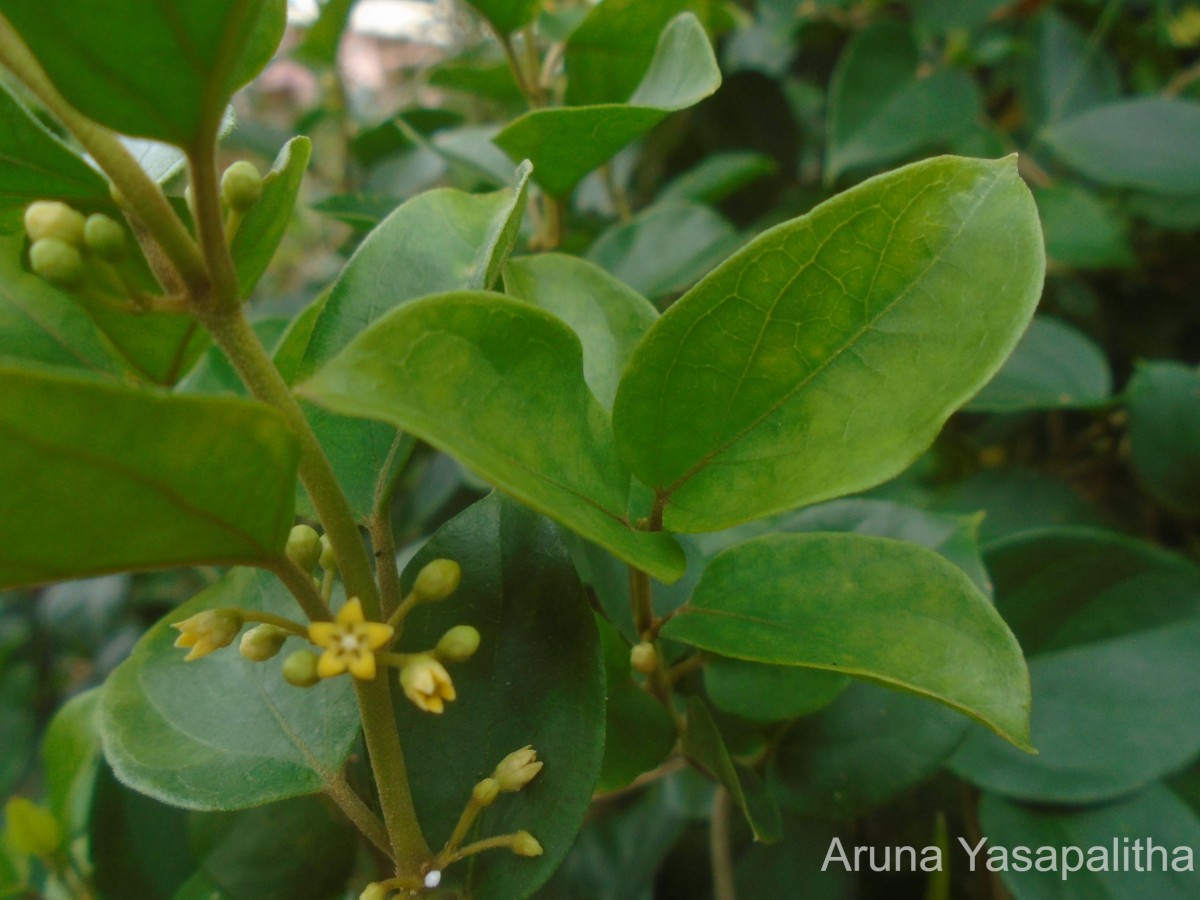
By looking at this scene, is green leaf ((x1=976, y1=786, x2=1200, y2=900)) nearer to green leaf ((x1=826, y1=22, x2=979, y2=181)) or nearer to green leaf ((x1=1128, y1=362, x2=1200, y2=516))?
green leaf ((x1=1128, y1=362, x2=1200, y2=516))

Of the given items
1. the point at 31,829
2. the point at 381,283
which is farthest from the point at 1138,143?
the point at 31,829

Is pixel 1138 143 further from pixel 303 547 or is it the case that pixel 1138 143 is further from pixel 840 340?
pixel 303 547

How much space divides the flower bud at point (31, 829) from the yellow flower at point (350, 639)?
569 mm

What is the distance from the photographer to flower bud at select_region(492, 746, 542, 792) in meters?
0.47

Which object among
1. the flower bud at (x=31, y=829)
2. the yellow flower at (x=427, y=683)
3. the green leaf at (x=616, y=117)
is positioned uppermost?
the green leaf at (x=616, y=117)

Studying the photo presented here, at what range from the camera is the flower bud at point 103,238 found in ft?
1.16

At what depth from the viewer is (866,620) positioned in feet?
1.44

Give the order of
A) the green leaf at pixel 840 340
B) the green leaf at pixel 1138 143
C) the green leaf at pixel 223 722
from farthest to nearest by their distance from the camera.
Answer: the green leaf at pixel 1138 143
the green leaf at pixel 223 722
the green leaf at pixel 840 340

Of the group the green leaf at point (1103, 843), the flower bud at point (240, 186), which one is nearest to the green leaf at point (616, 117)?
the flower bud at point (240, 186)

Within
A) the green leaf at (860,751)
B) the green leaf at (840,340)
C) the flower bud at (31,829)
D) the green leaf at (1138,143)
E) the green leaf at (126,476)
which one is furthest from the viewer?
the green leaf at (1138,143)

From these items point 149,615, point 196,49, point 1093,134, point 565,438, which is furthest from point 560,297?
point 149,615

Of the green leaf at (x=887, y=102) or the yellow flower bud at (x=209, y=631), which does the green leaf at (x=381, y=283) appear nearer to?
the yellow flower bud at (x=209, y=631)

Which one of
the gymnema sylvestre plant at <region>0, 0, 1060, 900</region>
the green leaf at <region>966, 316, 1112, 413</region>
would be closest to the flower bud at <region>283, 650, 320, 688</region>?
the gymnema sylvestre plant at <region>0, 0, 1060, 900</region>

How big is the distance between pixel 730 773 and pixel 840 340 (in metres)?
0.26
